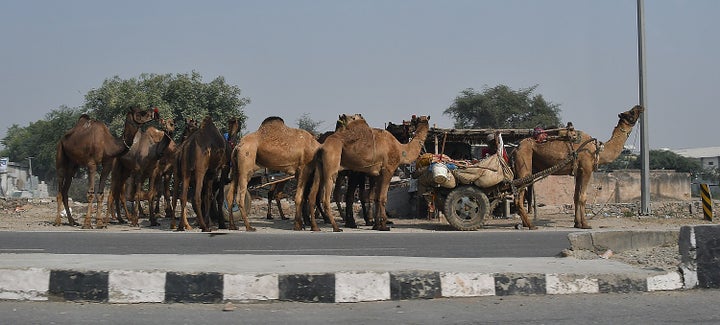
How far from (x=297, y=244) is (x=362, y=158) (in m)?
5.10

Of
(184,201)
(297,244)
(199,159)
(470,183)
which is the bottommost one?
(297,244)

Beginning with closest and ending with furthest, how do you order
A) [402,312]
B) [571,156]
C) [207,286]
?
[402,312]
[207,286]
[571,156]

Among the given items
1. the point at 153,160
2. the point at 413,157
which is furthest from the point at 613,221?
the point at 153,160

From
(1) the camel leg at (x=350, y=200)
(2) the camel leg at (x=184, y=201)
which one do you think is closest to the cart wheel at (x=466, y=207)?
(1) the camel leg at (x=350, y=200)

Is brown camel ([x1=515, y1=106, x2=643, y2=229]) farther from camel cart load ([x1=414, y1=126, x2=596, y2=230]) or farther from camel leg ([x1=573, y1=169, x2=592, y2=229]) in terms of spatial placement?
camel cart load ([x1=414, y1=126, x2=596, y2=230])

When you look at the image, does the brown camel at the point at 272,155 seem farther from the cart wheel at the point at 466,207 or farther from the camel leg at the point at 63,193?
the camel leg at the point at 63,193

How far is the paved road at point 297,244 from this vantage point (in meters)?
11.4

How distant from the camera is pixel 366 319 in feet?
21.0

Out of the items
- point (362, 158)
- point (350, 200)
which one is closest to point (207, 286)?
point (362, 158)

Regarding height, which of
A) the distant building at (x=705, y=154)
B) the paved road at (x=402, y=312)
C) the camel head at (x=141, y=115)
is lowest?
the paved road at (x=402, y=312)

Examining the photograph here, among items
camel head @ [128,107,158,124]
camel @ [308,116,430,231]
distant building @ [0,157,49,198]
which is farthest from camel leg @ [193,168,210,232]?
distant building @ [0,157,49,198]

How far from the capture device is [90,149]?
17453mm

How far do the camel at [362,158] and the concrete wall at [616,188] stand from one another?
339 inches

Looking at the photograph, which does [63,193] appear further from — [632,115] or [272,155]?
[632,115]
